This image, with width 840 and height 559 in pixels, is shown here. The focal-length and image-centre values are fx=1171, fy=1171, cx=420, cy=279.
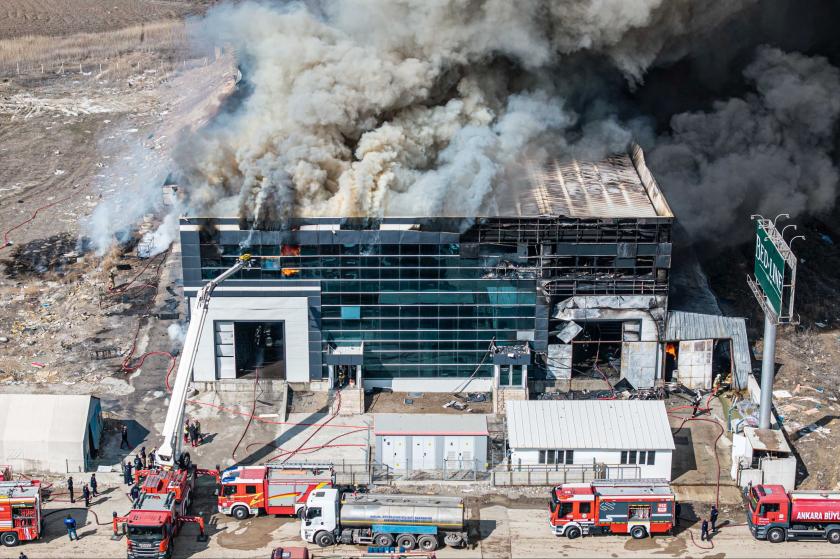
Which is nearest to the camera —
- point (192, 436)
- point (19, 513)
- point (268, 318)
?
point (19, 513)

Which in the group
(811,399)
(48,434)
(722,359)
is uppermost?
(722,359)

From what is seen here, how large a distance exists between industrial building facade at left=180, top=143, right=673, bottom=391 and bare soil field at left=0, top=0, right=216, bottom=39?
65.0 meters

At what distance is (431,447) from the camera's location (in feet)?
158

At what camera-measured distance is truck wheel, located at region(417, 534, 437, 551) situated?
1682 inches

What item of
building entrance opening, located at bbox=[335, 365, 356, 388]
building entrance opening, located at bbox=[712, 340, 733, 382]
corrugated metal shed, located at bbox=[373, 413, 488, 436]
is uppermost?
building entrance opening, located at bbox=[712, 340, 733, 382]

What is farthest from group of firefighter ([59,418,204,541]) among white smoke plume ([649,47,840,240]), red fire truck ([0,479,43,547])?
white smoke plume ([649,47,840,240])

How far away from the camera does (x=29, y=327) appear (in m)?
61.1

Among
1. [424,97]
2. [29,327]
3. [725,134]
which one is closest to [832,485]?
[725,134]

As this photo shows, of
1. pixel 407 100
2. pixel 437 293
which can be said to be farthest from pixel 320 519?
A: pixel 407 100

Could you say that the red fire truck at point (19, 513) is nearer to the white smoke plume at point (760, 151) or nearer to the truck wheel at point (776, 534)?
the truck wheel at point (776, 534)

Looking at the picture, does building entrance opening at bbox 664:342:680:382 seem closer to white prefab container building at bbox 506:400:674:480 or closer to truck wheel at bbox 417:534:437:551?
white prefab container building at bbox 506:400:674:480

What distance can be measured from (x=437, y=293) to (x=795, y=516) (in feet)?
60.0

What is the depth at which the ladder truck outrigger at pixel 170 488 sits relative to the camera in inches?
1647

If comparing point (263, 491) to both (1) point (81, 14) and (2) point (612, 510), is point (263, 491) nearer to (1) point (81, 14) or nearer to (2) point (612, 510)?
(2) point (612, 510)
